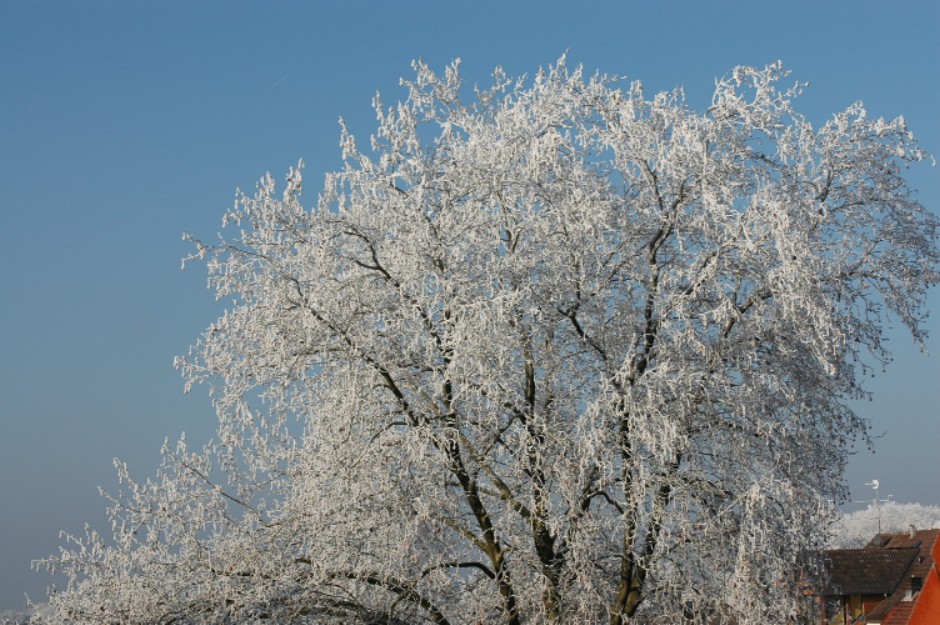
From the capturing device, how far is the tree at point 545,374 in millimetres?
12344

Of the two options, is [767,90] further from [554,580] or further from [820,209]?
[554,580]

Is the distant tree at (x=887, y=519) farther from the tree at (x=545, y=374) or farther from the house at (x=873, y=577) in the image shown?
the tree at (x=545, y=374)

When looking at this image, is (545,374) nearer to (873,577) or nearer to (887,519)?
(873,577)

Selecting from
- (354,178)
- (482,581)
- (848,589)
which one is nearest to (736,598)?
(482,581)

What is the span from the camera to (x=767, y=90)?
45.0 ft

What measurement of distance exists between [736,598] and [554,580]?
222cm

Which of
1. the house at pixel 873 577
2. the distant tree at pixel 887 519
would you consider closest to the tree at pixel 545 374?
the house at pixel 873 577

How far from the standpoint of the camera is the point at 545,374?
13.4m

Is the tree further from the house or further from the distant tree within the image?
the distant tree

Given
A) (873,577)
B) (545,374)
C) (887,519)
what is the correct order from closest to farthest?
(545,374) < (873,577) < (887,519)

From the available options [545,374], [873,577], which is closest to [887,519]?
[873,577]

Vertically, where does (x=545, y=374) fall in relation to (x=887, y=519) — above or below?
below

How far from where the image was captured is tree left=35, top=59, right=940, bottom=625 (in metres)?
12.3

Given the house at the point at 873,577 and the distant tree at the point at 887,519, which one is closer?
the house at the point at 873,577
